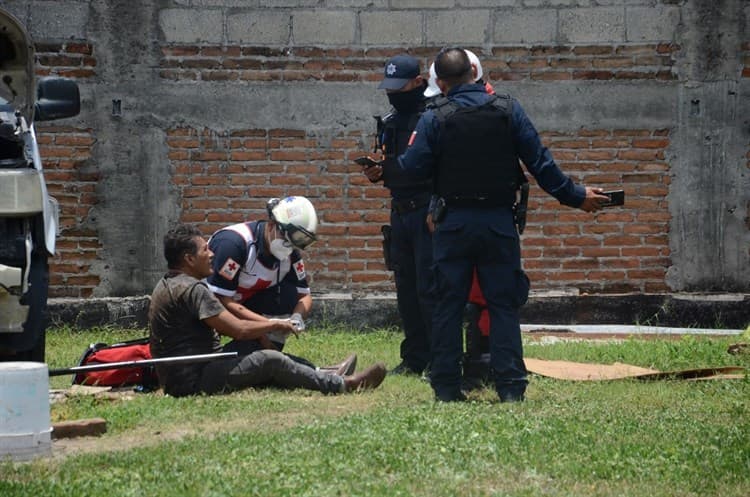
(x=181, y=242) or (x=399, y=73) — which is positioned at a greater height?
(x=399, y=73)

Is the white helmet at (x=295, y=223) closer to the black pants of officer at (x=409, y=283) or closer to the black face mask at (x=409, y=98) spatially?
the black pants of officer at (x=409, y=283)

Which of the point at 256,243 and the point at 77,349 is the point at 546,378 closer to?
the point at 256,243

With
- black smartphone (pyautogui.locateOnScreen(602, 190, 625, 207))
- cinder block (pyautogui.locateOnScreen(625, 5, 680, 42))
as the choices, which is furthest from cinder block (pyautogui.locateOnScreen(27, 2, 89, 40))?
black smartphone (pyautogui.locateOnScreen(602, 190, 625, 207))

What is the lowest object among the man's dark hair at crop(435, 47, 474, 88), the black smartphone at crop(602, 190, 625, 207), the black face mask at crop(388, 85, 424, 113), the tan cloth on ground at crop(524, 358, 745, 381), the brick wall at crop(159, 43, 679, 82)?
the tan cloth on ground at crop(524, 358, 745, 381)

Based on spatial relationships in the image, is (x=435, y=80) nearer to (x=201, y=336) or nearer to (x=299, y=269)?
(x=299, y=269)

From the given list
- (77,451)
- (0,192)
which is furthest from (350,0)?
(77,451)

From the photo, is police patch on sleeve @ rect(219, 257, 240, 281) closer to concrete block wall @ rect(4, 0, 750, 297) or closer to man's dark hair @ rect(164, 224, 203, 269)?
man's dark hair @ rect(164, 224, 203, 269)

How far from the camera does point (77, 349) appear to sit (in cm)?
1052

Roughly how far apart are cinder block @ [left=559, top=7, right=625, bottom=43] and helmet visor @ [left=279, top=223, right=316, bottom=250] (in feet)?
13.1

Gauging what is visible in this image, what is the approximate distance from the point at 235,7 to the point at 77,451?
6.17 metres

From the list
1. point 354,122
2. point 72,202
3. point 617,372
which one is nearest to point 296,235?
point 617,372

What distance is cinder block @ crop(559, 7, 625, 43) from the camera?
38.4 feet

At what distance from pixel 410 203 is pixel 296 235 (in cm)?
91

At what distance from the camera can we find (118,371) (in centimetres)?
863
